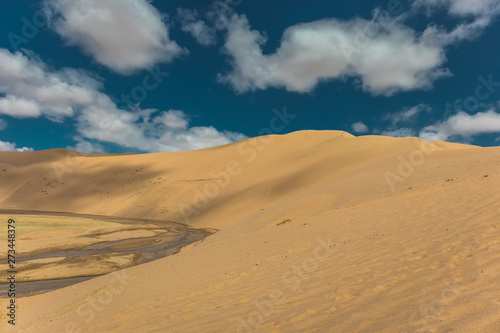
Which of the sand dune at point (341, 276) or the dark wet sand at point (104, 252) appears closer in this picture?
Answer: the sand dune at point (341, 276)

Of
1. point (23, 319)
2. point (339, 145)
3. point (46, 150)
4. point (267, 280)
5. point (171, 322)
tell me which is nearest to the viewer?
point (171, 322)

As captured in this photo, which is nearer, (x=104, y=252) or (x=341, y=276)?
(x=341, y=276)

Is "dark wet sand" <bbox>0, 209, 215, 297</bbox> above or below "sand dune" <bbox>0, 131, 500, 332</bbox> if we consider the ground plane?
above

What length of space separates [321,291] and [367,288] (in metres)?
0.71

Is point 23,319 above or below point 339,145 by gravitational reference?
below

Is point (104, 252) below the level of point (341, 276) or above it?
above

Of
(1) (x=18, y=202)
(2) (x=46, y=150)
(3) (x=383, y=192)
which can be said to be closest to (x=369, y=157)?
(3) (x=383, y=192)

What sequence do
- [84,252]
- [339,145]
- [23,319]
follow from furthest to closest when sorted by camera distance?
[339,145] → [84,252] → [23,319]

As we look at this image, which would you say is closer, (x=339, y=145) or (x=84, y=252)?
(x=84, y=252)

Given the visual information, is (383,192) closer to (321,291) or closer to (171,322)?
(321,291)

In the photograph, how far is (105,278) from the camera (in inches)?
405


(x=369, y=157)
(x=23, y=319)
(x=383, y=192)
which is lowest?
(x=23, y=319)

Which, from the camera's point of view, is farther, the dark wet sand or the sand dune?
the dark wet sand

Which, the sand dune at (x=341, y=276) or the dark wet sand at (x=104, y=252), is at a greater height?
the dark wet sand at (x=104, y=252)
